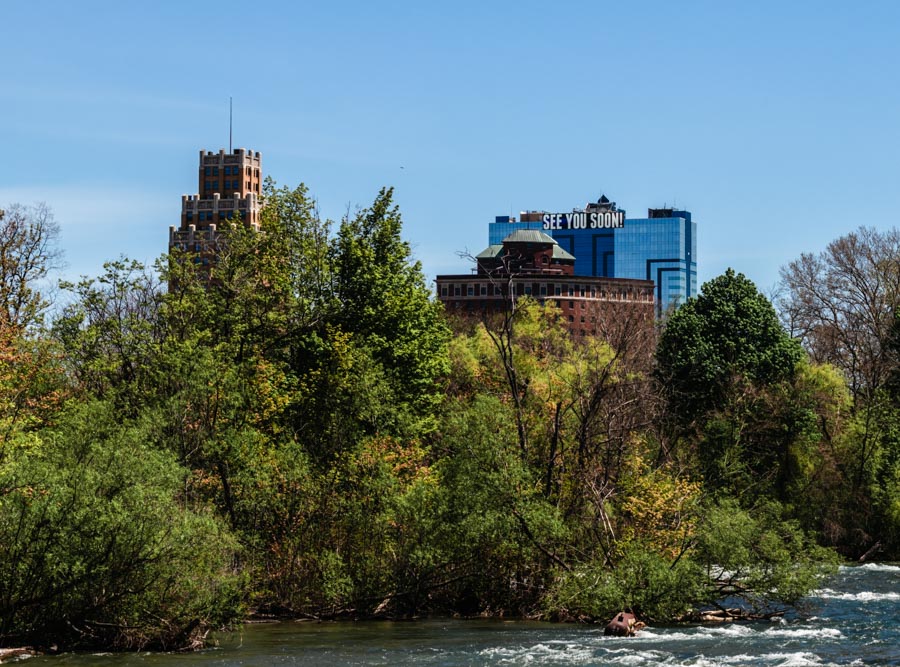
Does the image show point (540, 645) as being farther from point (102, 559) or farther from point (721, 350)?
point (721, 350)

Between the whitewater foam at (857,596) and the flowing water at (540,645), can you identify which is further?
the whitewater foam at (857,596)

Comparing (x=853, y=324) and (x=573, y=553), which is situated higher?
(x=853, y=324)

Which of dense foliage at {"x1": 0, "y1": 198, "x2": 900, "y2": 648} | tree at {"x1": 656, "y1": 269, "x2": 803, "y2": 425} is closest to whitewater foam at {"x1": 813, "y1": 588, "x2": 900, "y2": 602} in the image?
dense foliage at {"x1": 0, "y1": 198, "x2": 900, "y2": 648}

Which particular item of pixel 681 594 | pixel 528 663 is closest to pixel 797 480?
pixel 681 594

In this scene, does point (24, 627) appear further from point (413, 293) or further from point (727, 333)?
point (727, 333)

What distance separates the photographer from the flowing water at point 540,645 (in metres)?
32.5

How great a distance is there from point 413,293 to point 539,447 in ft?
45.0

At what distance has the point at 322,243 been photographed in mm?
56000

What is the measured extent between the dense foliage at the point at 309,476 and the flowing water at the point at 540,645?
4.27 ft

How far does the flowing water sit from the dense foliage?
4.27ft

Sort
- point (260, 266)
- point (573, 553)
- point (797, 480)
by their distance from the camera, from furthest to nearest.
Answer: point (797, 480)
point (260, 266)
point (573, 553)

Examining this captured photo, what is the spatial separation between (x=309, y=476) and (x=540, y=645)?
480 inches

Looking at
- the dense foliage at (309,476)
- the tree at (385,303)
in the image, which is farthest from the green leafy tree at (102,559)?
the tree at (385,303)

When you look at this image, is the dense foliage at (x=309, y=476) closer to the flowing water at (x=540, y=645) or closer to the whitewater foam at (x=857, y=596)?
the flowing water at (x=540, y=645)
